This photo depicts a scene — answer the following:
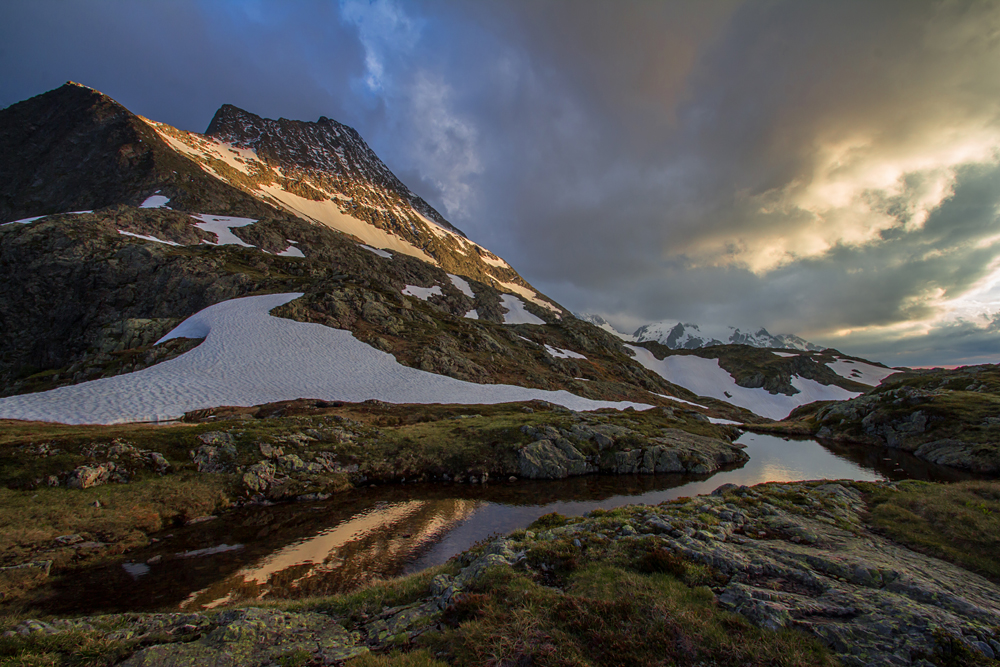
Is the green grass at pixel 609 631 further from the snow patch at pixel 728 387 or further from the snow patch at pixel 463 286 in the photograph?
the snow patch at pixel 463 286

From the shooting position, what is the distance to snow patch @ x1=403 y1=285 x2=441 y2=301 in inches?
5184

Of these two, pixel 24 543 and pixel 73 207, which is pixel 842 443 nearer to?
pixel 24 543

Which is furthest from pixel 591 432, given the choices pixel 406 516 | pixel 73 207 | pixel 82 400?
pixel 73 207

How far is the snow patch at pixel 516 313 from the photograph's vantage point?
158250 millimetres

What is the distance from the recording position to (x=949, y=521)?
59.2ft

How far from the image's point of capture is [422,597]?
1166 cm

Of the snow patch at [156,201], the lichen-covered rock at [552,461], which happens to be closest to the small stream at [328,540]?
the lichen-covered rock at [552,461]

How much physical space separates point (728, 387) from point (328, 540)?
148 m

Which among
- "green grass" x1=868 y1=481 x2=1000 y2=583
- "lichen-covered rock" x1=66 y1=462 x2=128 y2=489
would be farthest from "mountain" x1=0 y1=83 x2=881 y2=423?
"green grass" x1=868 y1=481 x2=1000 y2=583

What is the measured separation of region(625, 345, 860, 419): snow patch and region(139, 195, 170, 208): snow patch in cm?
18645

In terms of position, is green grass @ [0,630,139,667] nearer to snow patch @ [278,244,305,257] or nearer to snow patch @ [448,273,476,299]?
snow patch @ [278,244,305,257]

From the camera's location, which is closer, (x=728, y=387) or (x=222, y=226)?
(x=222, y=226)

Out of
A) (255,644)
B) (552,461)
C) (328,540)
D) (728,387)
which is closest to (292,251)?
(552,461)

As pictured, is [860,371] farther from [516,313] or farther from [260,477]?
[260,477]
